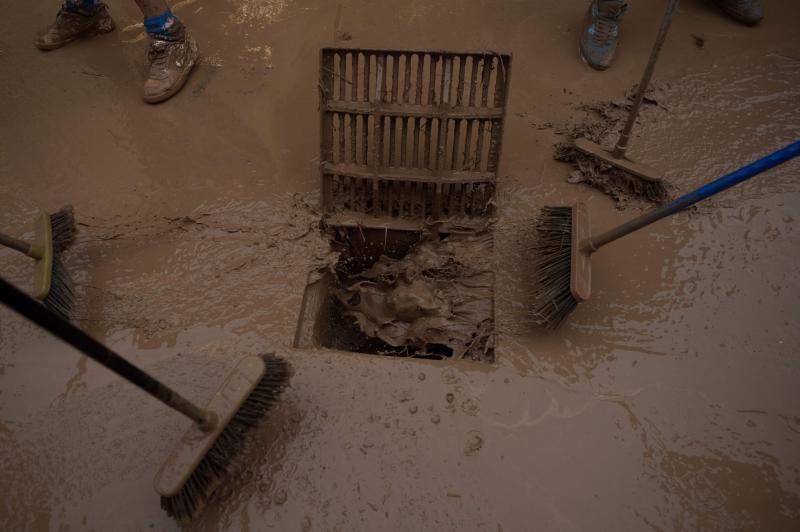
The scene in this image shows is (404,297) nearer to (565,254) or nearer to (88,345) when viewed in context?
(565,254)

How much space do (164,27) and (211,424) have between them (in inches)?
98.5

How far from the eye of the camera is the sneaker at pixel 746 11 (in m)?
3.32

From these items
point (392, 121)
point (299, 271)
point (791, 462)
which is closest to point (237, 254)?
point (299, 271)

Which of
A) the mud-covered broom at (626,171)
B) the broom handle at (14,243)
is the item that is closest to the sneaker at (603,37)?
the mud-covered broom at (626,171)

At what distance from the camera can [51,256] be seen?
2.15m

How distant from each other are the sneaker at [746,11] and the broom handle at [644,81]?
1.31 metres

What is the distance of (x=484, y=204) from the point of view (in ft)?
8.50

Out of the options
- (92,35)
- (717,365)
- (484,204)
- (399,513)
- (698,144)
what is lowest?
(399,513)

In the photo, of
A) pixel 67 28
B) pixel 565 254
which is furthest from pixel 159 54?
pixel 565 254

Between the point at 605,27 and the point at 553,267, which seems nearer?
the point at 553,267

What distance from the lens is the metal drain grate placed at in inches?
93.2

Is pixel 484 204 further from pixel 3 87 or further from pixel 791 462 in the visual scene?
pixel 3 87

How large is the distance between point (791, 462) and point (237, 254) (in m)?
2.35

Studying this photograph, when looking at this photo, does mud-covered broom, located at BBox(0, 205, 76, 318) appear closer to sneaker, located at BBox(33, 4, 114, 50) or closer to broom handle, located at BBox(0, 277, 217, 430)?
broom handle, located at BBox(0, 277, 217, 430)
